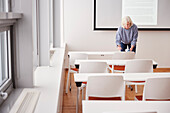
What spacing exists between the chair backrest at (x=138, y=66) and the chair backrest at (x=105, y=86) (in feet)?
4.07

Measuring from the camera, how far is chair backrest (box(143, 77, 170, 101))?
10.7 feet

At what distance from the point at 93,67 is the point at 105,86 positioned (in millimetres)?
1044

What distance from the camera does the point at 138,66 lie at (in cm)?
470

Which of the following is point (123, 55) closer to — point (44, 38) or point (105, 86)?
point (44, 38)

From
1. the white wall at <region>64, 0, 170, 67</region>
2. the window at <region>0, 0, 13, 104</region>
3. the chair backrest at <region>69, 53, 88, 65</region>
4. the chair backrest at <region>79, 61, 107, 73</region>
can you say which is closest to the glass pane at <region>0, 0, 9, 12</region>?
the window at <region>0, 0, 13, 104</region>

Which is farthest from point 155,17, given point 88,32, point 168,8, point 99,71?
point 99,71

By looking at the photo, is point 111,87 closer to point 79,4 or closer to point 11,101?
point 11,101

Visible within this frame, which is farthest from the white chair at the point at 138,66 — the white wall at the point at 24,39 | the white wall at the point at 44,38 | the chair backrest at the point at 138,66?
the white wall at the point at 24,39

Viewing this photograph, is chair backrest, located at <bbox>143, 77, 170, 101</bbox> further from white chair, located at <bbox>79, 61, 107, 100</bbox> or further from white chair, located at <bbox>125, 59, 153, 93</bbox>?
white chair, located at <bbox>125, 59, 153, 93</bbox>

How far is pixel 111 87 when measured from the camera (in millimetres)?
3406

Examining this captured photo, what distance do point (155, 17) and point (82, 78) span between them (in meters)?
5.13

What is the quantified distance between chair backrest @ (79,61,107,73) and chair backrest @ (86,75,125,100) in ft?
3.24

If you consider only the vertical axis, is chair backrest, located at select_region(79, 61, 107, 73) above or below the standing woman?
below

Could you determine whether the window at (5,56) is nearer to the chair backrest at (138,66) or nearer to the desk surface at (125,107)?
the desk surface at (125,107)
